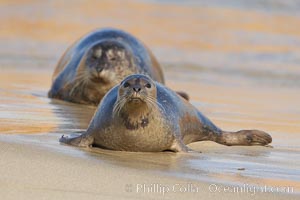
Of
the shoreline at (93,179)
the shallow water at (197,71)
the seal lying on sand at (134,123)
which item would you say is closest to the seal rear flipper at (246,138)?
the shallow water at (197,71)

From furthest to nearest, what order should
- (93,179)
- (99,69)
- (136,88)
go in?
1. (99,69)
2. (136,88)
3. (93,179)

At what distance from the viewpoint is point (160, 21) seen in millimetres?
18750

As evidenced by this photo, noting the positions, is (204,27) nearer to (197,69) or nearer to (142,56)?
(197,69)

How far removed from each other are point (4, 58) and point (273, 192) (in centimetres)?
836

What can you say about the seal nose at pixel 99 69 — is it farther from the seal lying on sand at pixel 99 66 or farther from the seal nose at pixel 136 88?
the seal nose at pixel 136 88

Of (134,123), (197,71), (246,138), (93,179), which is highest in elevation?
(197,71)

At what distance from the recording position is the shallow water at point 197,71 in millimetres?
6387

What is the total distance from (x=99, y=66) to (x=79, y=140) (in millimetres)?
3251

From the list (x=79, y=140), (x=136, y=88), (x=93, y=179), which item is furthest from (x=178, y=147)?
(x=93, y=179)

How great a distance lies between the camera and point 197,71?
1315 cm

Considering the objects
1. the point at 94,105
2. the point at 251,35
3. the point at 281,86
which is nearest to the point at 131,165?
the point at 94,105

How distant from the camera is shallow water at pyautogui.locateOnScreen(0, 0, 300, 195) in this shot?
251 inches

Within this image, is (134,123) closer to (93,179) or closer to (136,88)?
(136,88)

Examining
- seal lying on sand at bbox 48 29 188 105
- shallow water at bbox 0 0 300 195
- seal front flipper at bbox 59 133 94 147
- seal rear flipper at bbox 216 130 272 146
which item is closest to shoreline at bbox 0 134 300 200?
shallow water at bbox 0 0 300 195
